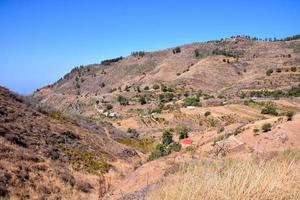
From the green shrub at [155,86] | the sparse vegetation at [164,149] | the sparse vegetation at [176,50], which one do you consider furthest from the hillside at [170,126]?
the green shrub at [155,86]

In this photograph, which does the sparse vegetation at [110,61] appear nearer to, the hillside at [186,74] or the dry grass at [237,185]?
the hillside at [186,74]

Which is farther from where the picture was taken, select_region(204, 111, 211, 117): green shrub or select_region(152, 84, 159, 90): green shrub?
select_region(152, 84, 159, 90): green shrub

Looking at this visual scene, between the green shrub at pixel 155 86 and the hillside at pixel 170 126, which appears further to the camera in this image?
the green shrub at pixel 155 86

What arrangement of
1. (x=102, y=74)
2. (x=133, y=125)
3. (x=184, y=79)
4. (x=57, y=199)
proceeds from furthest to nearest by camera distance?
(x=102, y=74) < (x=184, y=79) < (x=133, y=125) < (x=57, y=199)

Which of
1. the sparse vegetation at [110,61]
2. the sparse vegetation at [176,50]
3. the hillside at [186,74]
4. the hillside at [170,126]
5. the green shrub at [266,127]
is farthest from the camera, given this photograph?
the sparse vegetation at [110,61]

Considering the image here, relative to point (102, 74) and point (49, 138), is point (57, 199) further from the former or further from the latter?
point (102, 74)

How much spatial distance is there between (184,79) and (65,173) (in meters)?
97.2

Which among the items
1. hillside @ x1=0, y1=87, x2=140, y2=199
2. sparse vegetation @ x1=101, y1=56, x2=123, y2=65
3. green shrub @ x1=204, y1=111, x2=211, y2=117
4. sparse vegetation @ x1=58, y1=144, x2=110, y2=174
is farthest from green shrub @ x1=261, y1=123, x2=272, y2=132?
sparse vegetation @ x1=101, y1=56, x2=123, y2=65

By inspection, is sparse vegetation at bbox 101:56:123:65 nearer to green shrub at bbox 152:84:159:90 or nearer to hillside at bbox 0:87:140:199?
green shrub at bbox 152:84:159:90

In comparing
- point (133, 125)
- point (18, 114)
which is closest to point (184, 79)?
point (133, 125)

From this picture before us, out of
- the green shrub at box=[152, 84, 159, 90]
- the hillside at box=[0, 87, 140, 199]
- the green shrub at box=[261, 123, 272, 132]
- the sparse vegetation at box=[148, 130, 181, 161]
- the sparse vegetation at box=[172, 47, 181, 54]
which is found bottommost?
the sparse vegetation at box=[148, 130, 181, 161]

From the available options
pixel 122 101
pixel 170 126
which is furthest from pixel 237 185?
pixel 122 101

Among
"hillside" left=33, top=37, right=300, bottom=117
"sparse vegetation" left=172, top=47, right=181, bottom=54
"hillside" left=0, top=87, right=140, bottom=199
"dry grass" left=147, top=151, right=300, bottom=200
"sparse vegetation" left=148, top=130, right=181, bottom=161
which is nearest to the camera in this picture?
"dry grass" left=147, top=151, right=300, bottom=200

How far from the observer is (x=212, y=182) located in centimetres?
417
